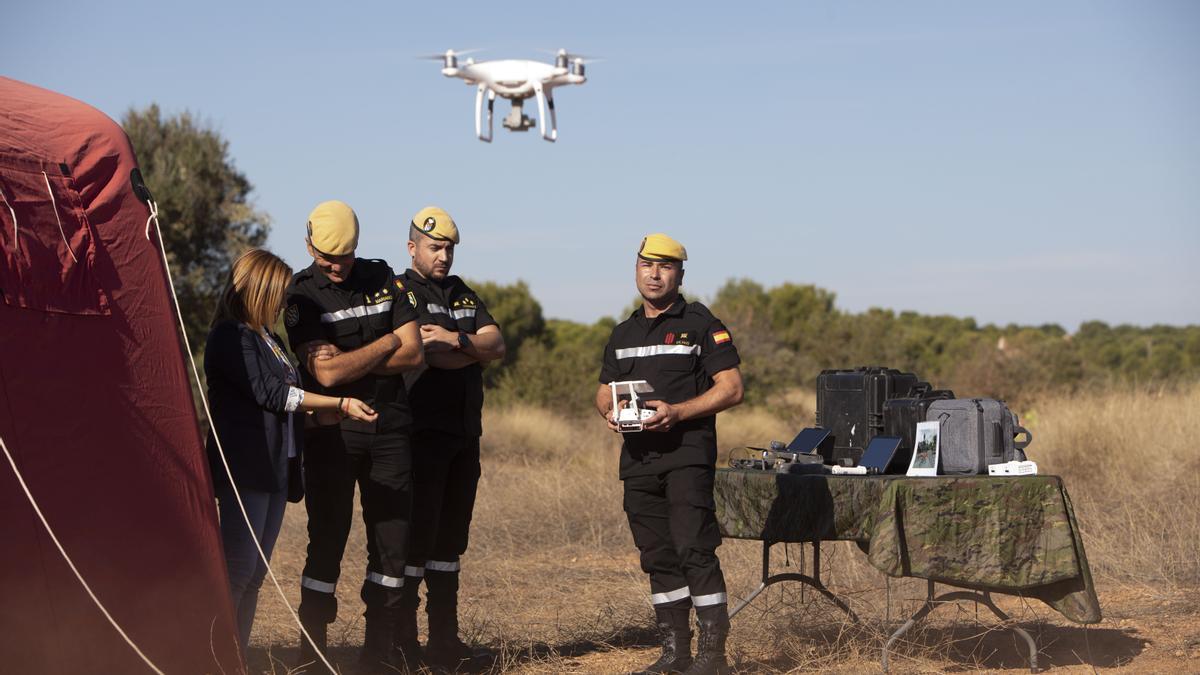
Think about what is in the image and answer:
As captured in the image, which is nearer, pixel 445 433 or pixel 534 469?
Answer: pixel 445 433

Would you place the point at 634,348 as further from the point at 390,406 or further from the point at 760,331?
the point at 760,331

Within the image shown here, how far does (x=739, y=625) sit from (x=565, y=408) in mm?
16136

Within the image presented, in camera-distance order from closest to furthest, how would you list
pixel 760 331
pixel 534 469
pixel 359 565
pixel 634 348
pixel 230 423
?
pixel 230 423 → pixel 634 348 → pixel 359 565 → pixel 534 469 → pixel 760 331

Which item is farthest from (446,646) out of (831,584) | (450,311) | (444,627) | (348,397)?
(831,584)

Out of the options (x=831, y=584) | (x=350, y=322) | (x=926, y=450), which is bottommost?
(x=831, y=584)

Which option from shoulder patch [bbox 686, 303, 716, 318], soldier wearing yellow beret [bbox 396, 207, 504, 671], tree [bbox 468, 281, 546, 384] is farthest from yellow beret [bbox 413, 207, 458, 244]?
tree [bbox 468, 281, 546, 384]

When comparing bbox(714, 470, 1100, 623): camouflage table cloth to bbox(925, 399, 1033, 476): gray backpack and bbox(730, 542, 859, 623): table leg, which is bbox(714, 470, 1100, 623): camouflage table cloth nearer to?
bbox(925, 399, 1033, 476): gray backpack

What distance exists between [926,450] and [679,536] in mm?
1197

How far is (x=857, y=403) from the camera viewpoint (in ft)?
21.5

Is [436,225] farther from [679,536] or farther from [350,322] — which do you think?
[679,536]

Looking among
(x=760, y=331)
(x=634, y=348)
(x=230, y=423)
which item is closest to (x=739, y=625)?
(x=634, y=348)

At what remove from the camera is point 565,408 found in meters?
23.2

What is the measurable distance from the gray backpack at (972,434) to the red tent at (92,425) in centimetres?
316

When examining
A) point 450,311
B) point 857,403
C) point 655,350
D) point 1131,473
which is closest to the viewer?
point 655,350
